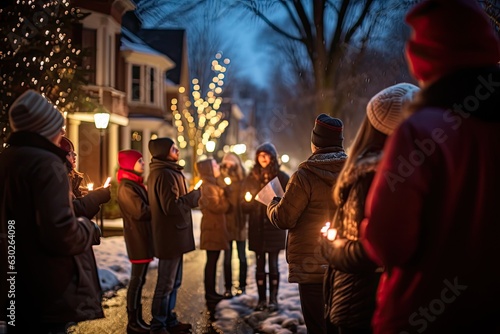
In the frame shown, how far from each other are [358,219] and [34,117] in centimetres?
200

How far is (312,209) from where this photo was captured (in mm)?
4688

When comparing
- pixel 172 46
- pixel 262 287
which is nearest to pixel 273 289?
pixel 262 287

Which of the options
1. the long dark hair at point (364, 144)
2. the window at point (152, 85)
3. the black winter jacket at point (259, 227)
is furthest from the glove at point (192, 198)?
the window at point (152, 85)

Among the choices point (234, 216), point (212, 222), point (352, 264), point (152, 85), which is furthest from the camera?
point (152, 85)

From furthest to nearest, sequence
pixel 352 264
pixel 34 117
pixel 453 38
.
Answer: pixel 34 117, pixel 352 264, pixel 453 38

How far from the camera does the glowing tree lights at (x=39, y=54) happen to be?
872 centimetres

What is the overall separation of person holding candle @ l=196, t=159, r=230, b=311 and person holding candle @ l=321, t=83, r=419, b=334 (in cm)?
512

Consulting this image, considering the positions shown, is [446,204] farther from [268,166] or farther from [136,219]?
[268,166]

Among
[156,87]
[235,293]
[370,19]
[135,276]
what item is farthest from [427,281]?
[156,87]

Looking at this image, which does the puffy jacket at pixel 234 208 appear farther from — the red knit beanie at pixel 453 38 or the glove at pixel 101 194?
the red knit beanie at pixel 453 38

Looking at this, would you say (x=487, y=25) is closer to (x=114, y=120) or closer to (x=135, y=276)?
(x=135, y=276)

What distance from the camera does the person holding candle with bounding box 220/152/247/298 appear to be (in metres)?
8.68

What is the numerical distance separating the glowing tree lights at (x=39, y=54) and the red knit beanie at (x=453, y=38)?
7698 millimetres

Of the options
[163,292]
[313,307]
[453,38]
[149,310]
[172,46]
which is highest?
[172,46]
